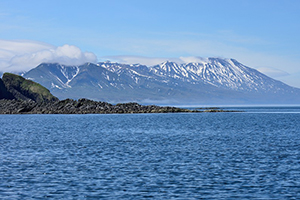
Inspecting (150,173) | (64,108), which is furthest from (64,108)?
(150,173)

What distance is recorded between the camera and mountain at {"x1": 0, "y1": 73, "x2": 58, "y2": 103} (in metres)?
186

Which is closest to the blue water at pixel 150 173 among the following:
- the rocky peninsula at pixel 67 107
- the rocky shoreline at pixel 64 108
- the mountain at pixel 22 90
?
the rocky shoreline at pixel 64 108

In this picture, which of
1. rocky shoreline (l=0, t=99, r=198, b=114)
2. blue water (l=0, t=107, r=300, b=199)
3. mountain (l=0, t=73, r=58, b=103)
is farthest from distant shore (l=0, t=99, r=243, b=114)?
blue water (l=0, t=107, r=300, b=199)

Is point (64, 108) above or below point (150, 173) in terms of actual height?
above

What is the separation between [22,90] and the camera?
627 ft

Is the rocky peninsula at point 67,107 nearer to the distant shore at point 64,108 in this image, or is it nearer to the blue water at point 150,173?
the distant shore at point 64,108

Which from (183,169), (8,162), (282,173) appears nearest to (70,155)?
(8,162)

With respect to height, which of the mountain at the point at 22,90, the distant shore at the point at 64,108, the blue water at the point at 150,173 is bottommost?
the blue water at the point at 150,173

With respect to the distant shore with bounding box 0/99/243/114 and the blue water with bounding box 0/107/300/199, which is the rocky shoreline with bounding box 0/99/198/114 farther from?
the blue water with bounding box 0/107/300/199

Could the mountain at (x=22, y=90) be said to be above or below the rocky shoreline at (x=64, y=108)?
above

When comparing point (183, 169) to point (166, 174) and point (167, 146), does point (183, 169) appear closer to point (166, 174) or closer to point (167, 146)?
point (166, 174)

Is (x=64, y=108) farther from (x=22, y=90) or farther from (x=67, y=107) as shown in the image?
(x=22, y=90)

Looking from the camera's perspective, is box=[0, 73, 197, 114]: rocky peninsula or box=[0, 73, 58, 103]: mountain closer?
box=[0, 73, 197, 114]: rocky peninsula

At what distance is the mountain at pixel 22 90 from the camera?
185538 mm
